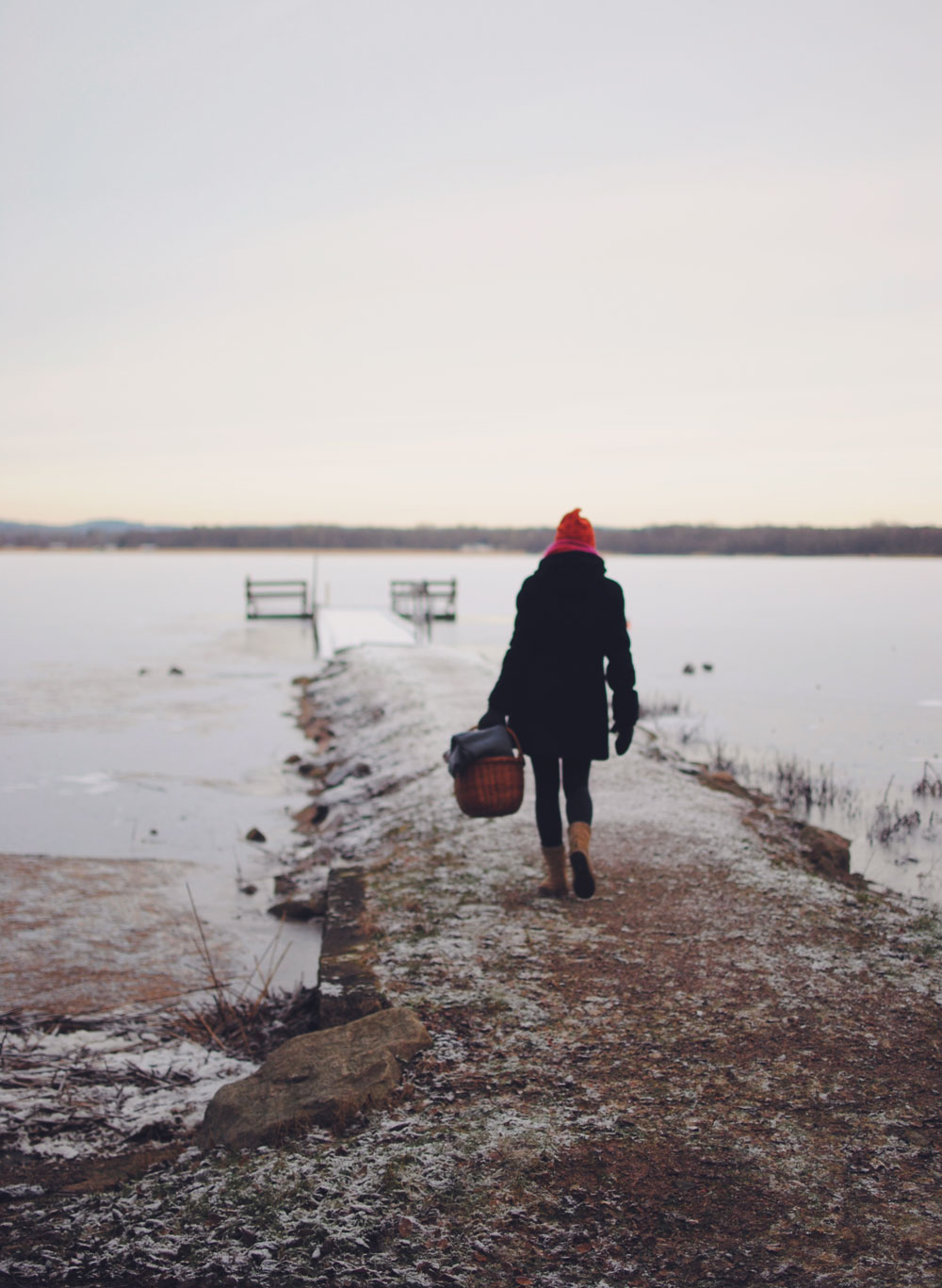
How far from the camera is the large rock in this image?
3186 mm

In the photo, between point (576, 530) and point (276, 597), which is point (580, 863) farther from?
point (276, 597)

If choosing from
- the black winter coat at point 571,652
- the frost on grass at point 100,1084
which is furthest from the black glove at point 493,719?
the frost on grass at point 100,1084

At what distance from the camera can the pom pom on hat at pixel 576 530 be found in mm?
4965

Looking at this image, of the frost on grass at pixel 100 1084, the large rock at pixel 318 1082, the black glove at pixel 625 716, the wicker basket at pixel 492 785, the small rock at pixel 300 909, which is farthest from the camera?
the small rock at pixel 300 909

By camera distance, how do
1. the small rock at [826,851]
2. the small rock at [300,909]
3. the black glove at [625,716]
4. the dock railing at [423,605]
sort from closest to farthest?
the black glove at [625,716] < the small rock at [300,909] < the small rock at [826,851] < the dock railing at [423,605]

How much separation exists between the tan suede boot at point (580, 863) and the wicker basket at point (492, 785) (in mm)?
402

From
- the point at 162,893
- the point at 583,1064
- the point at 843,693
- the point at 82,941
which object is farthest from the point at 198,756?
the point at 843,693

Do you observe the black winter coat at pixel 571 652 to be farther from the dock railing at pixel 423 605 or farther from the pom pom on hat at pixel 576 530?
the dock railing at pixel 423 605

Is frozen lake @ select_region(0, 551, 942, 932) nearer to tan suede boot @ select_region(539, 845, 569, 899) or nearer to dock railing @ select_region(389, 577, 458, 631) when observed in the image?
dock railing @ select_region(389, 577, 458, 631)

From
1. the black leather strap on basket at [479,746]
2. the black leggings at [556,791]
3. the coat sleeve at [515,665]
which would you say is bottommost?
the black leggings at [556,791]

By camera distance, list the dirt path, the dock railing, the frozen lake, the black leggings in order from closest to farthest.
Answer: the dirt path
the black leggings
the frozen lake
the dock railing

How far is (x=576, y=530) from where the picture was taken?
4969mm

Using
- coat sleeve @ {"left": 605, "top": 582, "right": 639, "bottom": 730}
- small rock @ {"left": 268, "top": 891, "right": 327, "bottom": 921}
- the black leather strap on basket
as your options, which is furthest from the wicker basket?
small rock @ {"left": 268, "top": 891, "right": 327, "bottom": 921}

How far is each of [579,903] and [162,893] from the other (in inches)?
131
